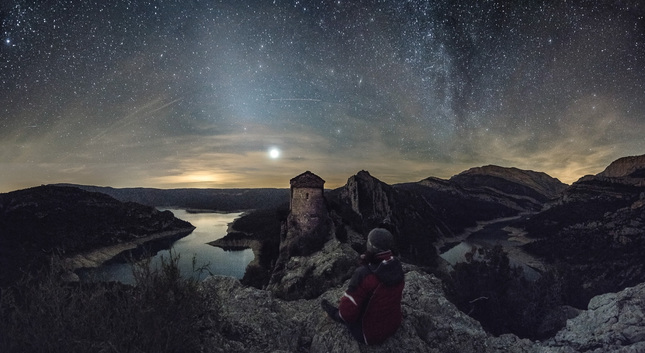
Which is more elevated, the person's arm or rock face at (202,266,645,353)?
the person's arm

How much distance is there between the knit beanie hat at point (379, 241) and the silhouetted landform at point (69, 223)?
6848 cm

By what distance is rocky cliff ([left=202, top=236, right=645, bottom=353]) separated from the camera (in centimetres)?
504

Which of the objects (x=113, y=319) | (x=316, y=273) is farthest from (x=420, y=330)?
(x=316, y=273)

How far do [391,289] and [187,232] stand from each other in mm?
130915

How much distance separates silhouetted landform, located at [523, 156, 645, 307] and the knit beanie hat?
133ft

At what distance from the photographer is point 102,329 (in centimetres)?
380

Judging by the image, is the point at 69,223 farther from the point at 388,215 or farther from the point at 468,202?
the point at 468,202

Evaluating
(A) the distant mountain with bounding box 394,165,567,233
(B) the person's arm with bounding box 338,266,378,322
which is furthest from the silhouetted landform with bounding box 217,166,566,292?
(B) the person's arm with bounding box 338,266,378,322

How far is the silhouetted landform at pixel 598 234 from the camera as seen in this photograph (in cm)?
4267

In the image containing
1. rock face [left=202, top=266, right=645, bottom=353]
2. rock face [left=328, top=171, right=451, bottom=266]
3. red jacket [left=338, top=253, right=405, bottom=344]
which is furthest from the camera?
rock face [left=328, top=171, right=451, bottom=266]

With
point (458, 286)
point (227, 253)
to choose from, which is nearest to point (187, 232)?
point (227, 253)

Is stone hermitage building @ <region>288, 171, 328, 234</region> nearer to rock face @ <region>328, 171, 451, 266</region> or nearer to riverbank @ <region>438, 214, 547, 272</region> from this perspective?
rock face @ <region>328, 171, 451, 266</region>

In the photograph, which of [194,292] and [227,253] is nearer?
[194,292]

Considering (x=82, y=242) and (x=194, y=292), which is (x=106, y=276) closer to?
(x=194, y=292)
